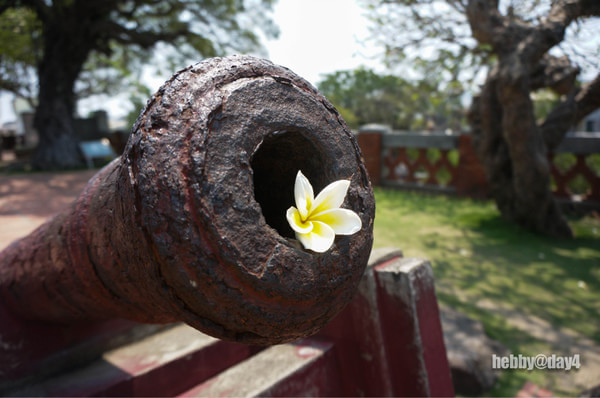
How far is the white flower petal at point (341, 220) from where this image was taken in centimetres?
101

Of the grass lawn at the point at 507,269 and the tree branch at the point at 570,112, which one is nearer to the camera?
the grass lawn at the point at 507,269

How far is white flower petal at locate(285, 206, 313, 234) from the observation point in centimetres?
96

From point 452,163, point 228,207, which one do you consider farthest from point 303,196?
point 452,163

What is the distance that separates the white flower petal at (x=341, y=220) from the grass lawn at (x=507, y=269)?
8.40 feet

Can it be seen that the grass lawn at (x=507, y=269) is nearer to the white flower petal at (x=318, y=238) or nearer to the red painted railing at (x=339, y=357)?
the red painted railing at (x=339, y=357)

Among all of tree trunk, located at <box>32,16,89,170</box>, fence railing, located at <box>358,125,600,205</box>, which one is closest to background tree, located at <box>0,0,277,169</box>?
tree trunk, located at <box>32,16,89,170</box>

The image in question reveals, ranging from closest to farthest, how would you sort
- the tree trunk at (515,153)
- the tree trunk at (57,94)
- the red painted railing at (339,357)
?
the red painted railing at (339,357)
the tree trunk at (515,153)
the tree trunk at (57,94)

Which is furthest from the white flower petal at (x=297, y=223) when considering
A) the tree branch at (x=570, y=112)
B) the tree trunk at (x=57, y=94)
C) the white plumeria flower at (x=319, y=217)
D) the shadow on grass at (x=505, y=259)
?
the tree trunk at (x=57, y=94)

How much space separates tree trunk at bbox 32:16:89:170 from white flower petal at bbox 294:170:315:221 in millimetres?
13082

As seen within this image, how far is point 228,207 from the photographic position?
0.93 m

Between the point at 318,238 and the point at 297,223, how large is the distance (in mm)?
56

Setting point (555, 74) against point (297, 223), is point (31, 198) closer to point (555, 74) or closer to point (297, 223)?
point (297, 223)

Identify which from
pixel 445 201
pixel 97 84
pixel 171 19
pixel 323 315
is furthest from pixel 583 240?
pixel 97 84

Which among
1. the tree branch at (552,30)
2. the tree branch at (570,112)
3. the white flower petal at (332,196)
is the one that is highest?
the tree branch at (552,30)
